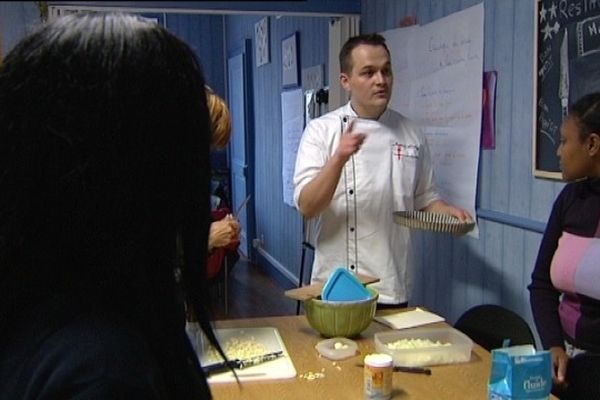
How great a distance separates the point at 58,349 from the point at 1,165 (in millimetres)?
169

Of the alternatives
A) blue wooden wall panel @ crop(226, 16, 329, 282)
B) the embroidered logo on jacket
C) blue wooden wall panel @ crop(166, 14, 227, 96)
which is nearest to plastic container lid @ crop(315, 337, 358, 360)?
the embroidered logo on jacket

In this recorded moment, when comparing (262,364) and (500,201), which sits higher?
(500,201)

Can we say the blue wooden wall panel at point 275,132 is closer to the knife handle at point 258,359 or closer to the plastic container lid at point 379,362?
the knife handle at point 258,359

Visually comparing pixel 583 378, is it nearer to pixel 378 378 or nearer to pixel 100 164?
pixel 378 378

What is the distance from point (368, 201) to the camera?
2191 mm

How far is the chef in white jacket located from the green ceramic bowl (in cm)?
45

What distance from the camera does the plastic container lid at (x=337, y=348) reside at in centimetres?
159

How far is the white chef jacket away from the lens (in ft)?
7.13

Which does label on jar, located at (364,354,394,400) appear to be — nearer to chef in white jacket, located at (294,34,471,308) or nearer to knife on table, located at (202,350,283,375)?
knife on table, located at (202,350,283,375)

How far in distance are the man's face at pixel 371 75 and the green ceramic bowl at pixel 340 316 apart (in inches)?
30.0

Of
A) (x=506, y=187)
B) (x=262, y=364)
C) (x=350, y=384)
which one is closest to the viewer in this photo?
(x=350, y=384)

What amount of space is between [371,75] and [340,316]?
90 cm

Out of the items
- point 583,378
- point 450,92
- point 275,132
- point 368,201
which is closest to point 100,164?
point 583,378

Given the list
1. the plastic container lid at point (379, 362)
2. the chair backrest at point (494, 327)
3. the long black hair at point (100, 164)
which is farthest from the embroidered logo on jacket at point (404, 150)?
the long black hair at point (100, 164)
